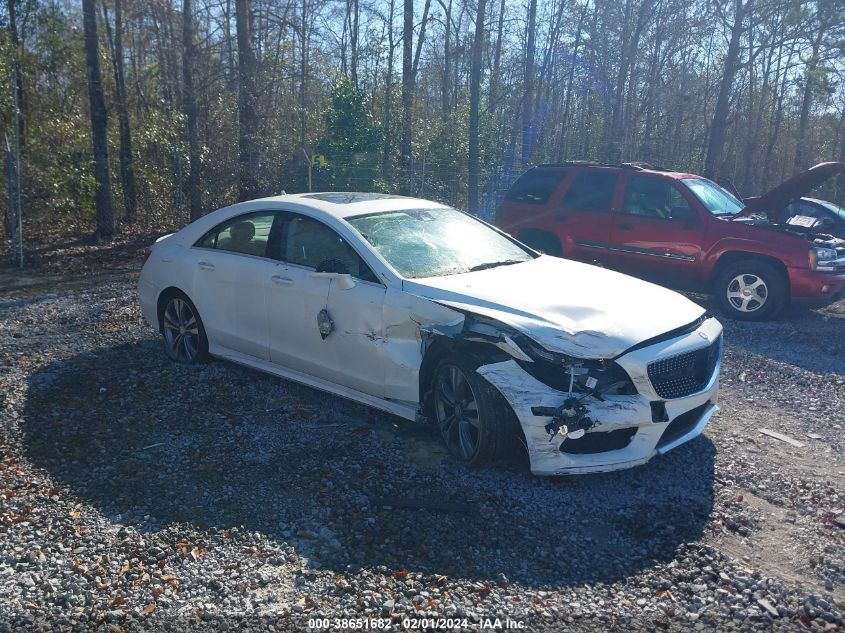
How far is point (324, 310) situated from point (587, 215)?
5.74 meters

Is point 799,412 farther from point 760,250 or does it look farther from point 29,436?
point 29,436

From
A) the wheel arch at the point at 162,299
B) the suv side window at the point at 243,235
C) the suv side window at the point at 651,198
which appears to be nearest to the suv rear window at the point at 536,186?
the suv side window at the point at 651,198

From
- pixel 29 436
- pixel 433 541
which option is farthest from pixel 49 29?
pixel 433 541

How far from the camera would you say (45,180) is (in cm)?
1312

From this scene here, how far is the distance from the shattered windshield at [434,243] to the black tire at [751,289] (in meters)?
4.11

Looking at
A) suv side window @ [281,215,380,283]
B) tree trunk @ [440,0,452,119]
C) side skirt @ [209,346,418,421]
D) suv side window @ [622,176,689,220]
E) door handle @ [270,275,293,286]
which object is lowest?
side skirt @ [209,346,418,421]

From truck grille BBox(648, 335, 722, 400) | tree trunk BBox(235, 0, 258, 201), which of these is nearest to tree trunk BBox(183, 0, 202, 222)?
tree trunk BBox(235, 0, 258, 201)

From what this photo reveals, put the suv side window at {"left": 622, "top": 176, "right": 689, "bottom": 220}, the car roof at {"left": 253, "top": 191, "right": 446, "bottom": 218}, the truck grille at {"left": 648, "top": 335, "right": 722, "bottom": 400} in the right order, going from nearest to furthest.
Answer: the truck grille at {"left": 648, "top": 335, "right": 722, "bottom": 400} → the car roof at {"left": 253, "top": 191, "right": 446, "bottom": 218} → the suv side window at {"left": 622, "top": 176, "right": 689, "bottom": 220}

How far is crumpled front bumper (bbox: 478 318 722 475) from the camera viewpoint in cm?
409

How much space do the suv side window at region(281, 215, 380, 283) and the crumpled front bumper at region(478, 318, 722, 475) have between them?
1.34m

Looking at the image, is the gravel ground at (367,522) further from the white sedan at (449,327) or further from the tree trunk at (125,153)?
the tree trunk at (125,153)

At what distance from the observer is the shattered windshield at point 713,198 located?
30.7ft

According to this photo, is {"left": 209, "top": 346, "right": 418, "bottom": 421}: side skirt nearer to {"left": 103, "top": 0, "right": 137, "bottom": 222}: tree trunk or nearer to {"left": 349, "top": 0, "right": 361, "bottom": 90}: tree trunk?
{"left": 103, "top": 0, "right": 137, "bottom": 222}: tree trunk

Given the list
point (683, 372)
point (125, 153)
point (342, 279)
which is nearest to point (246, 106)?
point (125, 153)
